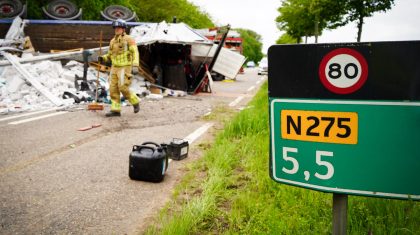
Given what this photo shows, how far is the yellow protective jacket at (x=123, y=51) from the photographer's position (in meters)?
8.02

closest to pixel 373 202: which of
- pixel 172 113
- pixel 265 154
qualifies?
pixel 265 154

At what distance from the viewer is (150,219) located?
2986 millimetres

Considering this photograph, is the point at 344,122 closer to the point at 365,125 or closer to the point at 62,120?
the point at 365,125

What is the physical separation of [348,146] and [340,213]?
1.01 feet

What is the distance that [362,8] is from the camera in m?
14.6

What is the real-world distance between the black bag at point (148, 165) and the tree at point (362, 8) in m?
13.6

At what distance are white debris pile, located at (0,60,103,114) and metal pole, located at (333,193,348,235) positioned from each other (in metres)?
8.46

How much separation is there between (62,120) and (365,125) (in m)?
6.99

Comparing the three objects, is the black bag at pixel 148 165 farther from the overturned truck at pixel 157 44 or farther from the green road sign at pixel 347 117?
the overturned truck at pixel 157 44

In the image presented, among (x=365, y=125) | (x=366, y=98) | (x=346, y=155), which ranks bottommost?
(x=346, y=155)

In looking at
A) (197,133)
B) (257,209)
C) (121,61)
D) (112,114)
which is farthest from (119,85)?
(257,209)

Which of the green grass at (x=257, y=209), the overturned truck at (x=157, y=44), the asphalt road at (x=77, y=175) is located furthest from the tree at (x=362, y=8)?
the green grass at (x=257, y=209)

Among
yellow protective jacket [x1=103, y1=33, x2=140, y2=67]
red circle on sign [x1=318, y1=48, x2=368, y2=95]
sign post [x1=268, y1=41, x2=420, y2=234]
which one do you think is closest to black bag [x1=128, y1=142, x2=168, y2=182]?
sign post [x1=268, y1=41, x2=420, y2=234]

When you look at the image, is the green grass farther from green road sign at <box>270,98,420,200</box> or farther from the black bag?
green road sign at <box>270,98,420,200</box>
